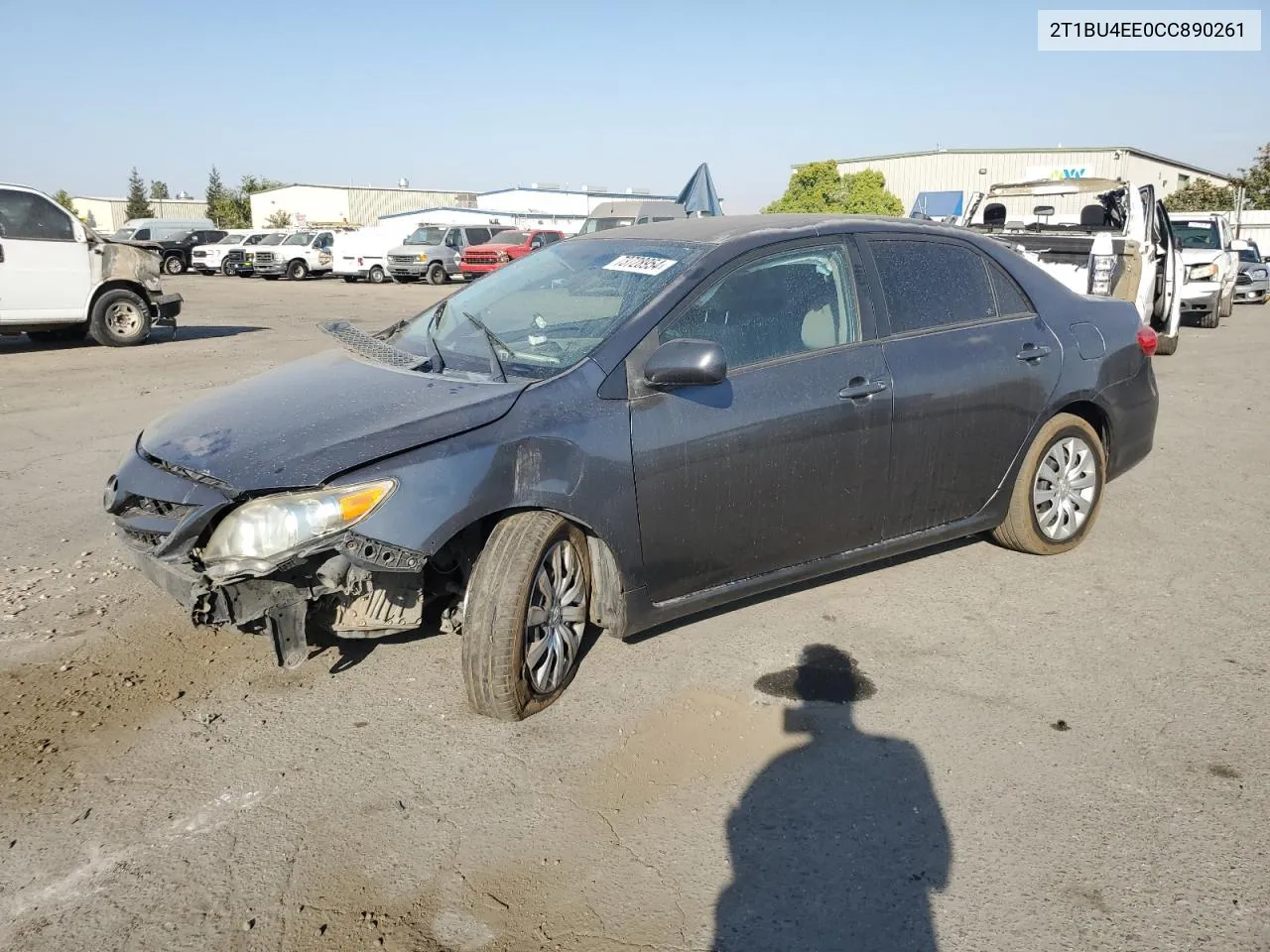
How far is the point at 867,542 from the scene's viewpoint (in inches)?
176

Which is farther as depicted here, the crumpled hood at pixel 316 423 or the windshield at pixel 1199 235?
the windshield at pixel 1199 235

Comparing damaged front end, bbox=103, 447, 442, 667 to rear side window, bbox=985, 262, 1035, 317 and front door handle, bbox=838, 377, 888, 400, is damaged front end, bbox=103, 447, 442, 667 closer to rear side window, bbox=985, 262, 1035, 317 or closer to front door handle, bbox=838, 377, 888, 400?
front door handle, bbox=838, 377, 888, 400

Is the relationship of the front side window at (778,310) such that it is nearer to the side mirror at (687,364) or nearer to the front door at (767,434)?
the front door at (767,434)

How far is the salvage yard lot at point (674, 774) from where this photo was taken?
2.68 meters

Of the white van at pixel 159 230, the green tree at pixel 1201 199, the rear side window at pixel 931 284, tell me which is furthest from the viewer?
the green tree at pixel 1201 199

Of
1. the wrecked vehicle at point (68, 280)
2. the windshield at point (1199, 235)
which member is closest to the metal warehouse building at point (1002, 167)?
the windshield at point (1199, 235)

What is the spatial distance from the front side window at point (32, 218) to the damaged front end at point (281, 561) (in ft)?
37.3

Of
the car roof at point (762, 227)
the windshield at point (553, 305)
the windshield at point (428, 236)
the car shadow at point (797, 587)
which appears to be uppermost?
the windshield at point (428, 236)

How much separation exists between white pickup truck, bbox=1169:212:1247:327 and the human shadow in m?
16.2

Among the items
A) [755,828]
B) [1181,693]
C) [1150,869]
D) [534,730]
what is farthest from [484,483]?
[1181,693]

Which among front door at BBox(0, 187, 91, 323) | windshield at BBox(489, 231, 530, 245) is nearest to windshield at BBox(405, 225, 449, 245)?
windshield at BBox(489, 231, 530, 245)

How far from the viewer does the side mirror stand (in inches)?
143

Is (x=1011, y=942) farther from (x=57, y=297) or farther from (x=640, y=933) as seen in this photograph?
(x=57, y=297)

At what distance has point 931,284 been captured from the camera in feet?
15.5
